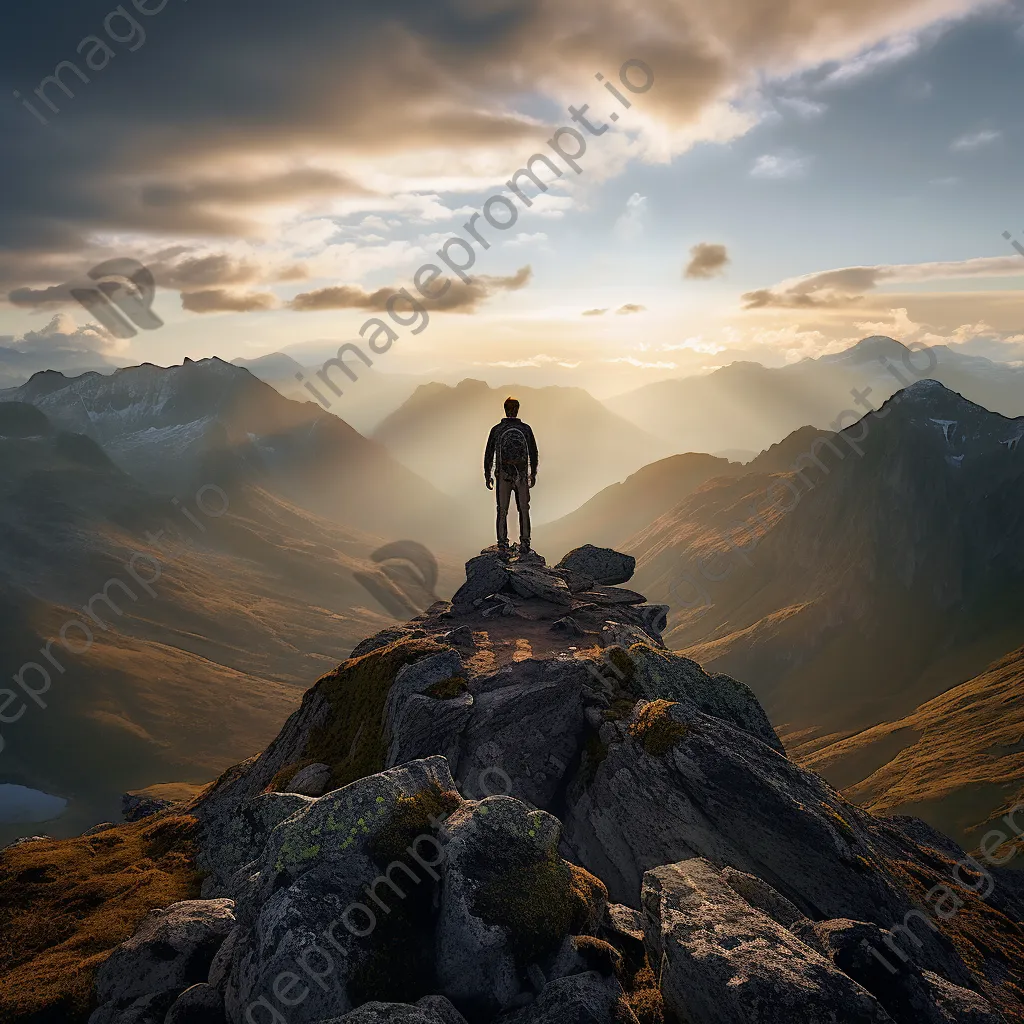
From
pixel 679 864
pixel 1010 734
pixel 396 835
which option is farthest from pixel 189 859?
pixel 1010 734

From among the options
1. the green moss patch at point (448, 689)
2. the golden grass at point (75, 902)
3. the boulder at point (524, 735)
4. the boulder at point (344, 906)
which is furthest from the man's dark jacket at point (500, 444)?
the boulder at point (344, 906)

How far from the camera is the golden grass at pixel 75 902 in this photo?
46.5 ft

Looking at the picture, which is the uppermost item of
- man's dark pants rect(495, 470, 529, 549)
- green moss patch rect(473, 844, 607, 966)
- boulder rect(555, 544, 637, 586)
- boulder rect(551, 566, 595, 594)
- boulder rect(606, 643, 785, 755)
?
man's dark pants rect(495, 470, 529, 549)

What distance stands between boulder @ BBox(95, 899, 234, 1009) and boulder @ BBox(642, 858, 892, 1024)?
9.09 m

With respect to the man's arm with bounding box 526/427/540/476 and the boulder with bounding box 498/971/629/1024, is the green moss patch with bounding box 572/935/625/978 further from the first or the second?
the man's arm with bounding box 526/427/540/476

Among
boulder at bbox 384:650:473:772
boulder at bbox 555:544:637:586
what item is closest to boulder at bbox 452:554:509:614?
boulder at bbox 555:544:637:586

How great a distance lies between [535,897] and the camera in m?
13.2

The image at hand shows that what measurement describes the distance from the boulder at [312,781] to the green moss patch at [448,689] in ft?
15.2

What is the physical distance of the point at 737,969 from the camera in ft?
37.2

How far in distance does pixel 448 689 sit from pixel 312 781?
5.50 m

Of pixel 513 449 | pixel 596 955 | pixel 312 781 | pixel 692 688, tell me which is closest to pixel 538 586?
pixel 513 449

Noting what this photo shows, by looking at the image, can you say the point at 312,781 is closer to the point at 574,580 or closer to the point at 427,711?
the point at 427,711

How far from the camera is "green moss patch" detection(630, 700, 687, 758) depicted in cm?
2030

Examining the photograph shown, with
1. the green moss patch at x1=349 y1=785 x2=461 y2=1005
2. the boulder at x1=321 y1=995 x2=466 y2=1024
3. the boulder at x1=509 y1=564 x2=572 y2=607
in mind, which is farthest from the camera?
the boulder at x1=509 y1=564 x2=572 y2=607
